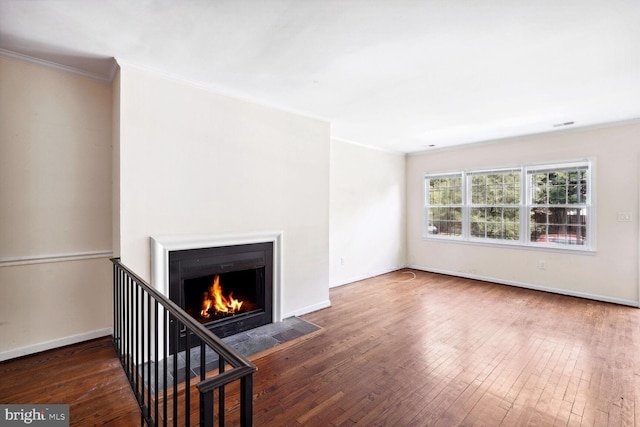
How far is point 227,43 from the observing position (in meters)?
2.23

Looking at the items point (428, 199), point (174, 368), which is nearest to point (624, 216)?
point (428, 199)

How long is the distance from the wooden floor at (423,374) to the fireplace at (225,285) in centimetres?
63

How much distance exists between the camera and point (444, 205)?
603 centimetres

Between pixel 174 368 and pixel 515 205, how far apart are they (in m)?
5.47

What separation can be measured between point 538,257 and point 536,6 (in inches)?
167

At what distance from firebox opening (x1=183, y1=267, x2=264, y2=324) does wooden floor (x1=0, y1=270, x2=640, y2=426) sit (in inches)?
28.7

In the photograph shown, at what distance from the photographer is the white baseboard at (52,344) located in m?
2.50

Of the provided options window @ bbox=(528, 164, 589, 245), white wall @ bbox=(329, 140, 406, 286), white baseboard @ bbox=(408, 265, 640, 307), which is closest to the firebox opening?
white wall @ bbox=(329, 140, 406, 286)

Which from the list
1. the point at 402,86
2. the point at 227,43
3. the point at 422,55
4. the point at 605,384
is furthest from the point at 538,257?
the point at 227,43

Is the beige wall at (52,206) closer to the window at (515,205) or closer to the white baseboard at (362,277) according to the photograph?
Answer: the white baseboard at (362,277)

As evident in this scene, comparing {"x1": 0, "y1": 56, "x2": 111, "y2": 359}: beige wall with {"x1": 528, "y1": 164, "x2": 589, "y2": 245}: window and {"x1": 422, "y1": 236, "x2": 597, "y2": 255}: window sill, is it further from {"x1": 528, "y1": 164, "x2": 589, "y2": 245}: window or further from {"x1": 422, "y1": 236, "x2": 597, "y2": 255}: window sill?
{"x1": 528, "y1": 164, "x2": 589, "y2": 245}: window

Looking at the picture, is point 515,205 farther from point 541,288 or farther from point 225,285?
point 225,285

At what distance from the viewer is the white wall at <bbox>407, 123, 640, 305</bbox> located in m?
4.11

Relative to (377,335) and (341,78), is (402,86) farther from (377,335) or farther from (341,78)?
(377,335)
